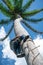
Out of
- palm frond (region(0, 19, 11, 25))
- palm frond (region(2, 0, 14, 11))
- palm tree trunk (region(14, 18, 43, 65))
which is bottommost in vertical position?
palm tree trunk (region(14, 18, 43, 65))

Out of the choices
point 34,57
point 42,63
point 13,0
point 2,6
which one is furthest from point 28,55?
point 13,0

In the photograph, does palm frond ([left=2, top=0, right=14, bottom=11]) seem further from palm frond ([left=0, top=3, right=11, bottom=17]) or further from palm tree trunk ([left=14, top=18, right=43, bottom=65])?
palm tree trunk ([left=14, top=18, right=43, bottom=65])

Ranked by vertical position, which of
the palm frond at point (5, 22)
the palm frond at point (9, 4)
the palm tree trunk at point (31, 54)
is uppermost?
the palm frond at point (9, 4)

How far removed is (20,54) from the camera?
7480mm

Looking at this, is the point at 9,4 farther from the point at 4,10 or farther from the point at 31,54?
the point at 31,54

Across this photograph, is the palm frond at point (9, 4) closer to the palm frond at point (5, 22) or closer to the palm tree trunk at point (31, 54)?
the palm frond at point (5, 22)

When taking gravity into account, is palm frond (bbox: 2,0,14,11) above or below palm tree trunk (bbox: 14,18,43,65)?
above

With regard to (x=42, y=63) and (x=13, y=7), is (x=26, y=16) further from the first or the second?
(x=42, y=63)

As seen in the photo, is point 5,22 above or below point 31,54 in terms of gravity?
above

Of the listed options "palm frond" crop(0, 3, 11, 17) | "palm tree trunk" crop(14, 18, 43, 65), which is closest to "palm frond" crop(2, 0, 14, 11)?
"palm frond" crop(0, 3, 11, 17)

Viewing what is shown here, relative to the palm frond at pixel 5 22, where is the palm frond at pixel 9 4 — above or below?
above

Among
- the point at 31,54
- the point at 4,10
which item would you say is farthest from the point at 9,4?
the point at 31,54

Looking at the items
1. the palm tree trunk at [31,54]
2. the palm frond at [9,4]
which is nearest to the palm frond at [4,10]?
the palm frond at [9,4]

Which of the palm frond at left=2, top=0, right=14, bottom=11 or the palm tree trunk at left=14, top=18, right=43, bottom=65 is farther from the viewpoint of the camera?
the palm frond at left=2, top=0, right=14, bottom=11
